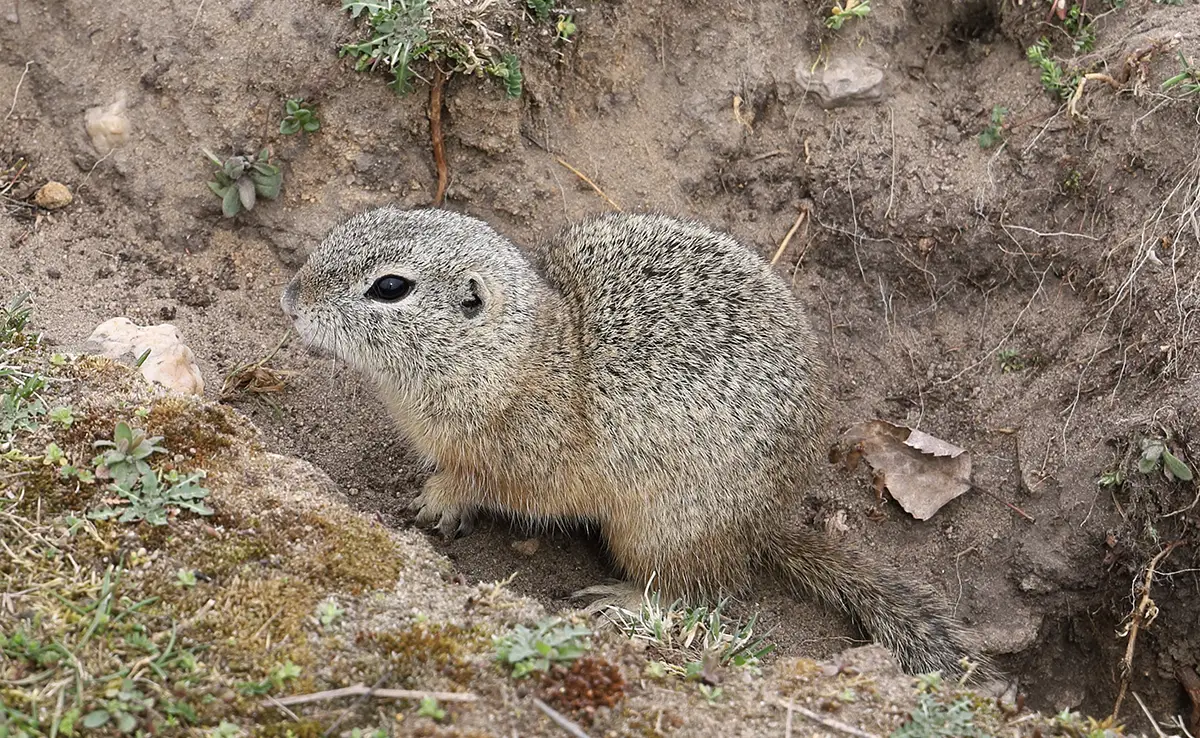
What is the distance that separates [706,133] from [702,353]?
7.46 ft

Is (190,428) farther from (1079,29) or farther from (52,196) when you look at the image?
(1079,29)

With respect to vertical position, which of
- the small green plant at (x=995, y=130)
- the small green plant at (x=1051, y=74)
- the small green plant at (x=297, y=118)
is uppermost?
the small green plant at (x=1051, y=74)

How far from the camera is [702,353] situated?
521cm

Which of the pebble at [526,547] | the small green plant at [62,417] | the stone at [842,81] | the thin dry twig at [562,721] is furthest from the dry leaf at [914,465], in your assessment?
the small green plant at [62,417]

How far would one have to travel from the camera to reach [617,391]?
527 centimetres

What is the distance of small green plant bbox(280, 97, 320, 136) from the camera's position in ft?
20.1

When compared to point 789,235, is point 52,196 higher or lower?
lower

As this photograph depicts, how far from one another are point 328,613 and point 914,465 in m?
3.99

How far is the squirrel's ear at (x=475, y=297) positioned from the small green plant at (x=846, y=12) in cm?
315

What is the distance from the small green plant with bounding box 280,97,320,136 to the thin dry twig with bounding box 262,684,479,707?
Answer: 12.8 ft

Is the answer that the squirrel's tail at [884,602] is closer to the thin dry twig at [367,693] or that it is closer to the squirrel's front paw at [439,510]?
the squirrel's front paw at [439,510]

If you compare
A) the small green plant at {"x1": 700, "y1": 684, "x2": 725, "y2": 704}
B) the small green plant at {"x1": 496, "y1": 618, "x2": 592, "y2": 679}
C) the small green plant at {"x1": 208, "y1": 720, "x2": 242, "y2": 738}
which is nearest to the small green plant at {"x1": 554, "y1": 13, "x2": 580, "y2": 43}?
the small green plant at {"x1": 496, "y1": 618, "x2": 592, "y2": 679}

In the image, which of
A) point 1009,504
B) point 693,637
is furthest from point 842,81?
point 693,637

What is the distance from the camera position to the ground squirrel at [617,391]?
5172mm
